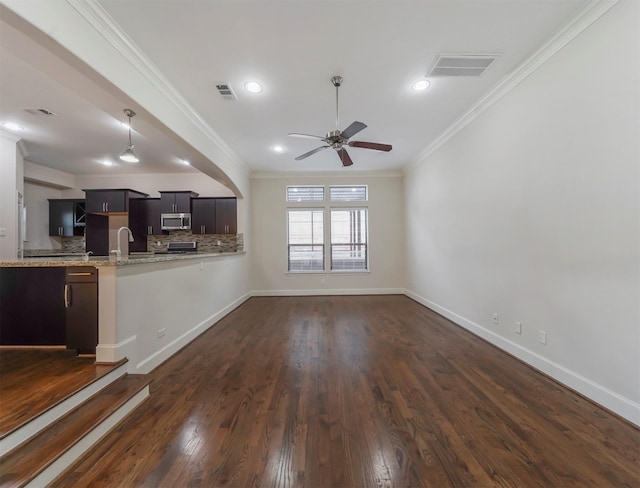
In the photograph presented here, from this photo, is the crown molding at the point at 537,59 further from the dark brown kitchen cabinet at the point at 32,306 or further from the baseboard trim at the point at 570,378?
the dark brown kitchen cabinet at the point at 32,306

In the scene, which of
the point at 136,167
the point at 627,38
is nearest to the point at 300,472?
the point at 627,38

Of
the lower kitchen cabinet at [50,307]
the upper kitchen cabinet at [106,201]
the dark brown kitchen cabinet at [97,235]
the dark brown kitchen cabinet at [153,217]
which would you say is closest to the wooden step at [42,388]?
the lower kitchen cabinet at [50,307]

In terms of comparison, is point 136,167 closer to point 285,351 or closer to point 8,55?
point 8,55

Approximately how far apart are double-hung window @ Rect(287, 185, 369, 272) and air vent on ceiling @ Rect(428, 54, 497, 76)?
3942 mm

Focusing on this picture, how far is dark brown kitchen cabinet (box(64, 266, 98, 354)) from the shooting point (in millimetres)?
2354

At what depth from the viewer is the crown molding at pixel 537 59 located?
2.04 metres

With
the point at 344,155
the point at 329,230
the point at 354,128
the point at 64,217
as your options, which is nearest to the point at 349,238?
the point at 329,230

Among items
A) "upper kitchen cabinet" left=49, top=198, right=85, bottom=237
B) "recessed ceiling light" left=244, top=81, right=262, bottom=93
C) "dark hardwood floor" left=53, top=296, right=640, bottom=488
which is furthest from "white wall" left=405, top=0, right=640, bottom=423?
"upper kitchen cabinet" left=49, top=198, right=85, bottom=237

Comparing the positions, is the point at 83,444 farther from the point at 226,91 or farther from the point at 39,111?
the point at 39,111

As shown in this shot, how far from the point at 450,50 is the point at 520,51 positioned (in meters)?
0.69

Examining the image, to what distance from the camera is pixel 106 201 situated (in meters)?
6.07

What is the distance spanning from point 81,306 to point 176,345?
44.0 inches

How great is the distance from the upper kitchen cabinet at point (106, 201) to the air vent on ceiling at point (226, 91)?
4.48 m

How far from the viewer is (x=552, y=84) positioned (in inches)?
96.0
